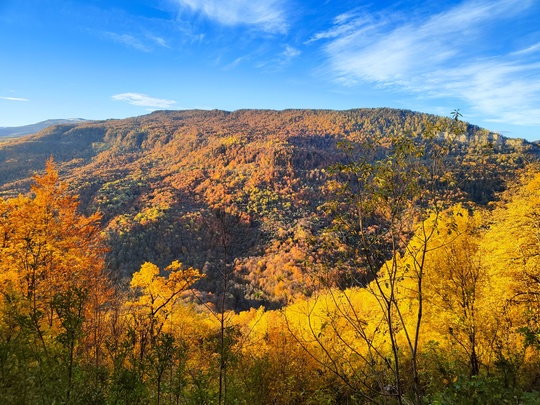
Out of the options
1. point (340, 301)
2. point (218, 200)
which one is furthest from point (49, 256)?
point (218, 200)

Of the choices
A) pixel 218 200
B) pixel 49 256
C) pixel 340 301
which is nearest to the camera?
pixel 340 301

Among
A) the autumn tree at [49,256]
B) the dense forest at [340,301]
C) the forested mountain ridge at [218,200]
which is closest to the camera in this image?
the dense forest at [340,301]

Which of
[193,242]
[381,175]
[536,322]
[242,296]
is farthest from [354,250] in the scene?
[193,242]

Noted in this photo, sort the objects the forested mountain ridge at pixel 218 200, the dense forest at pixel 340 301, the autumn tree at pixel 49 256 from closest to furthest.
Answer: the dense forest at pixel 340 301
the autumn tree at pixel 49 256
the forested mountain ridge at pixel 218 200

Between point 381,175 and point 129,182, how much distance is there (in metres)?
166

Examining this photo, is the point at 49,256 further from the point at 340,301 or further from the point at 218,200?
the point at 218,200

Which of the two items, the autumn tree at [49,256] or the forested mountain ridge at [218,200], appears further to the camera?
the forested mountain ridge at [218,200]

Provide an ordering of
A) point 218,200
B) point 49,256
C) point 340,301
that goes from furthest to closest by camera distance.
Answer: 1. point 218,200
2. point 49,256
3. point 340,301

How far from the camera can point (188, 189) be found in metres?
153

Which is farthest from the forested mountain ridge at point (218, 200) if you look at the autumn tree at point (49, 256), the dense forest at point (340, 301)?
the dense forest at point (340, 301)

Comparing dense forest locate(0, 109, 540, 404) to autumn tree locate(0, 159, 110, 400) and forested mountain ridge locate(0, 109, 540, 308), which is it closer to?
autumn tree locate(0, 159, 110, 400)

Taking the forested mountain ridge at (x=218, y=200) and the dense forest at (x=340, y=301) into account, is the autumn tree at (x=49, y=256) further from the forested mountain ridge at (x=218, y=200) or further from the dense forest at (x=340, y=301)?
the forested mountain ridge at (x=218, y=200)

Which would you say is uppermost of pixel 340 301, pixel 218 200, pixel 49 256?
pixel 340 301

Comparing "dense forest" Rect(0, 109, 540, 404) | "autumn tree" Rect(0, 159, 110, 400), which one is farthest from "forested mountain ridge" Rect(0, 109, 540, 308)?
"dense forest" Rect(0, 109, 540, 404)
